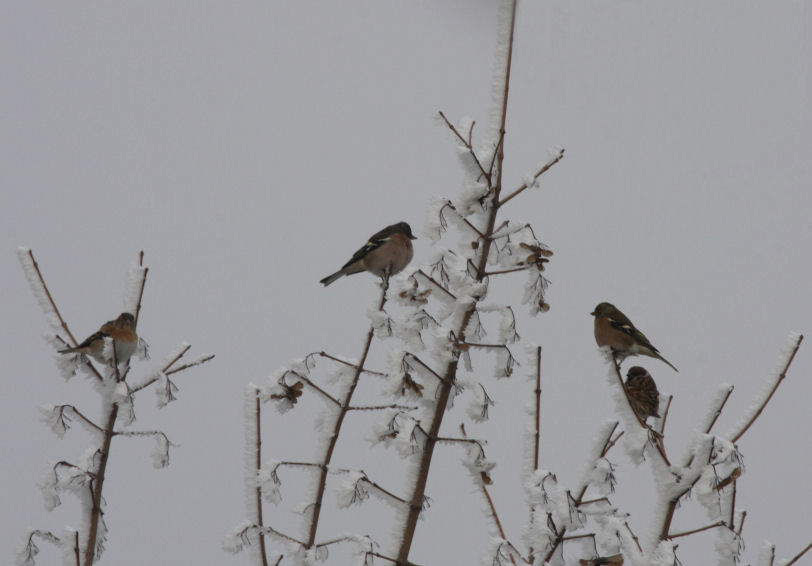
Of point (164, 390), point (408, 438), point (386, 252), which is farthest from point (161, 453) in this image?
point (386, 252)

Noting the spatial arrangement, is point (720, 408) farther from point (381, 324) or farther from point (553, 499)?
point (381, 324)

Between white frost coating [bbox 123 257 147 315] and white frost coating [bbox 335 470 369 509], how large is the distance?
1359 millimetres

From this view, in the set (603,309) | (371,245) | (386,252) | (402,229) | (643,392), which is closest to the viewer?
(643,392)

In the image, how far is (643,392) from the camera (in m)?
4.25

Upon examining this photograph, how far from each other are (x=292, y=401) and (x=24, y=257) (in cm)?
142

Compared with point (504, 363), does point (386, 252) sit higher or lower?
higher

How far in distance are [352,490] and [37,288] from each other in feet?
5.97

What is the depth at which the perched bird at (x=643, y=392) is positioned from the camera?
4.10 meters

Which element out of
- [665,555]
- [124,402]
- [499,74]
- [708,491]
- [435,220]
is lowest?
[665,555]

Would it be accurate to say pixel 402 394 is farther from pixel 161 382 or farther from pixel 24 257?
pixel 24 257

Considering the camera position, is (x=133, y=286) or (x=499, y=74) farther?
(x=133, y=286)

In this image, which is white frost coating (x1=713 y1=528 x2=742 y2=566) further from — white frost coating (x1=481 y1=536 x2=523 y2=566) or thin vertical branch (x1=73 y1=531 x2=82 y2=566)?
thin vertical branch (x1=73 y1=531 x2=82 y2=566)

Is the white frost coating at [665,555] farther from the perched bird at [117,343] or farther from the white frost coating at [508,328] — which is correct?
the perched bird at [117,343]

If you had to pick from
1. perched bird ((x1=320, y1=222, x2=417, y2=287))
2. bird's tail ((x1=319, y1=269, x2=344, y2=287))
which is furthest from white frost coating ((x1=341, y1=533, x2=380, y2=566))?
bird's tail ((x1=319, y1=269, x2=344, y2=287))
